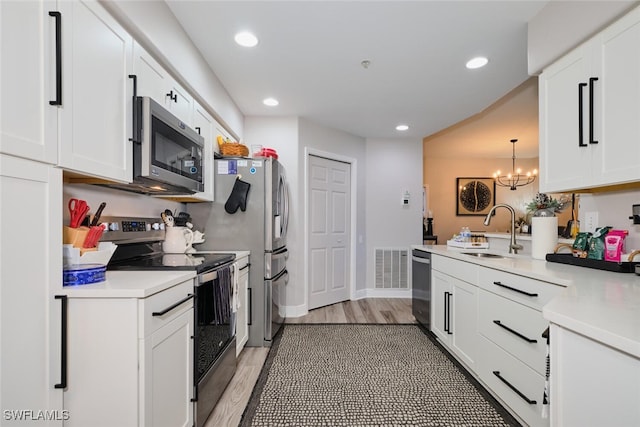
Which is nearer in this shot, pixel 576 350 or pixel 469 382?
pixel 576 350

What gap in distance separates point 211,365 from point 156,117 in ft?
4.88

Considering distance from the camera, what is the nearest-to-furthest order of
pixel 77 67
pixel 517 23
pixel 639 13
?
pixel 77 67 → pixel 639 13 → pixel 517 23

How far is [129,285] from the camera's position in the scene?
1.21 metres

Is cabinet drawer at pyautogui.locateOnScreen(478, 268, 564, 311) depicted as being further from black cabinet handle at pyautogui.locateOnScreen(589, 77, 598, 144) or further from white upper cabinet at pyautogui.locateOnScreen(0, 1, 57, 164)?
white upper cabinet at pyautogui.locateOnScreen(0, 1, 57, 164)

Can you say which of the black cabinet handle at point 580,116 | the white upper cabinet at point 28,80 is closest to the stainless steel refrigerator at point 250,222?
the white upper cabinet at point 28,80

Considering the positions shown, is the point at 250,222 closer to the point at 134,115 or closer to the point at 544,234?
the point at 134,115

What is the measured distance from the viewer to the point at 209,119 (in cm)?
271

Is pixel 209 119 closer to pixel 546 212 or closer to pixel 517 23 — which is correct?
pixel 517 23

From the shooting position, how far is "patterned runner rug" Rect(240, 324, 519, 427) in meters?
1.80

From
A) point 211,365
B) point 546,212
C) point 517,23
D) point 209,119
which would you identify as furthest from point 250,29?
point 546,212

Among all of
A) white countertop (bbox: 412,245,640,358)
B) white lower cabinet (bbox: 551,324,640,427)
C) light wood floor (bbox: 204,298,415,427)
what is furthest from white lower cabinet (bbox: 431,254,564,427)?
light wood floor (bbox: 204,298,415,427)

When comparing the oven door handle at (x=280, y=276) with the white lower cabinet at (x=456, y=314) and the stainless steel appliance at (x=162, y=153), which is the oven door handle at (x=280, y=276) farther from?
the white lower cabinet at (x=456, y=314)

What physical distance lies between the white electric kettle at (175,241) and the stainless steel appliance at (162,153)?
0.35 m

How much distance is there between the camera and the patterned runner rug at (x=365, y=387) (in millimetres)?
1804
